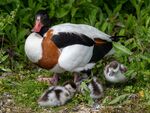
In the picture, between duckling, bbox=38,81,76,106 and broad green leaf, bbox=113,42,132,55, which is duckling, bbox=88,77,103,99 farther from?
broad green leaf, bbox=113,42,132,55

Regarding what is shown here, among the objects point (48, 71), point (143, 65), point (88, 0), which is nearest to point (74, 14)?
point (88, 0)

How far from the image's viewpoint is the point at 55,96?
6.05 metres

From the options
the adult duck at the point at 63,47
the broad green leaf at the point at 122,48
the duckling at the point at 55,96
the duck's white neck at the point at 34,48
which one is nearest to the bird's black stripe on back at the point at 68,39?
the adult duck at the point at 63,47

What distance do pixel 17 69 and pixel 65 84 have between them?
0.85m

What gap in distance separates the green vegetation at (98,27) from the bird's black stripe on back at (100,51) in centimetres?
12

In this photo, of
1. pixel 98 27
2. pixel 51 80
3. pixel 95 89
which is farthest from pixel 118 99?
pixel 98 27

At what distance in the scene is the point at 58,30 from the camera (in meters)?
6.30

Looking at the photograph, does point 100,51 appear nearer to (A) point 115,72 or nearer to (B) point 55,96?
(A) point 115,72

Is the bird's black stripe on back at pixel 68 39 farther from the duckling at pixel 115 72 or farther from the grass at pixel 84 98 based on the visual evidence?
the grass at pixel 84 98

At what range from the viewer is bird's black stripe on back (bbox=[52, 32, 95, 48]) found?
620 centimetres

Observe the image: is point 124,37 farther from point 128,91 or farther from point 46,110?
point 46,110

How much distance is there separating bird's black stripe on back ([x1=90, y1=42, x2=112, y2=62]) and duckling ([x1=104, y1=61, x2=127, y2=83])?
0.59 ft

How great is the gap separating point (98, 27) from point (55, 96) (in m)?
1.53

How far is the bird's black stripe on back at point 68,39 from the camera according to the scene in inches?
244
